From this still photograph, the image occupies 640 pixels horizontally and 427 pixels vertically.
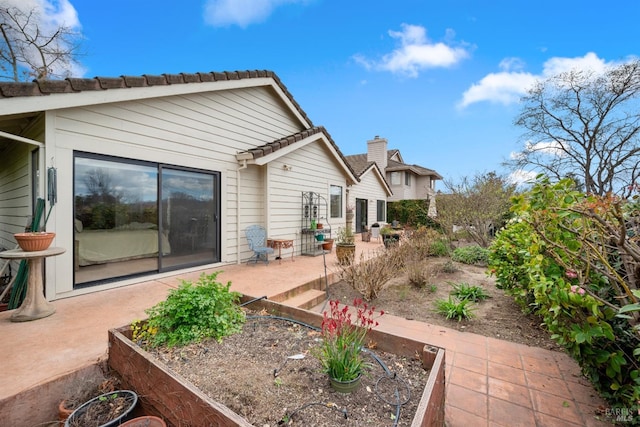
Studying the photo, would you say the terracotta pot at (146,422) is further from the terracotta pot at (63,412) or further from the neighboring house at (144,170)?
the neighboring house at (144,170)

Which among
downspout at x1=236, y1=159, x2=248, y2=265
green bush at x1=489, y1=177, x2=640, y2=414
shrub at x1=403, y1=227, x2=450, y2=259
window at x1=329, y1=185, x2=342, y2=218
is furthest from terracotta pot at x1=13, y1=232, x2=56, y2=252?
window at x1=329, y1=185, x2=342, y2=218

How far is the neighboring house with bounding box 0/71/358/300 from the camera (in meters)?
3.88

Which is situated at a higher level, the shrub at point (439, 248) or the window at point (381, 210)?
the window at point (381, 210)

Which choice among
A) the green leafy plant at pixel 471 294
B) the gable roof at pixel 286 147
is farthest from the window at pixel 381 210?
the green leafy plant at pixel 471 294

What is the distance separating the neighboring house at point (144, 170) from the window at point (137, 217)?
2 cm

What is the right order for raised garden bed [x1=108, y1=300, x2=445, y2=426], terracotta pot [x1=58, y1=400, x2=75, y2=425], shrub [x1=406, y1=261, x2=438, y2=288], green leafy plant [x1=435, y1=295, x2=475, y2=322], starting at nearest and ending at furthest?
raised garden bed [x1=108, y1=300, x2=445, y2=426] → terracotta pot [x1=58, y1=400, x2=75, y2=425] → green leafy plant [x1=435, y1=295, x2=475, y2=322] → shrub [x1=406, y1=261, x2=438, y2=288]

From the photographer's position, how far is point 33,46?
10289 millimetres

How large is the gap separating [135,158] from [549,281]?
577cm

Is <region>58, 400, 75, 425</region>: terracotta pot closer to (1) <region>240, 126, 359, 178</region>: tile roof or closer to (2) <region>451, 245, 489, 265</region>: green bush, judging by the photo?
(1) <region>240, 126, 359, 178</region>: tile roof

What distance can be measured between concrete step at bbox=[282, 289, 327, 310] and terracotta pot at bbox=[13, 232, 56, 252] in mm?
3059

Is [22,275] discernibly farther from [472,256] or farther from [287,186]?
[472,256]

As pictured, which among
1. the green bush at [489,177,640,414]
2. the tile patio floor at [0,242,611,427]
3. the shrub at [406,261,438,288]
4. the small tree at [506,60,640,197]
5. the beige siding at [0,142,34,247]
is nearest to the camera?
the green bush at [489,177,640,414]

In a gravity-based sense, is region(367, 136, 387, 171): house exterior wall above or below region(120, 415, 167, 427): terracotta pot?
above

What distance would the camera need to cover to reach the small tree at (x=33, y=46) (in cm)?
970
